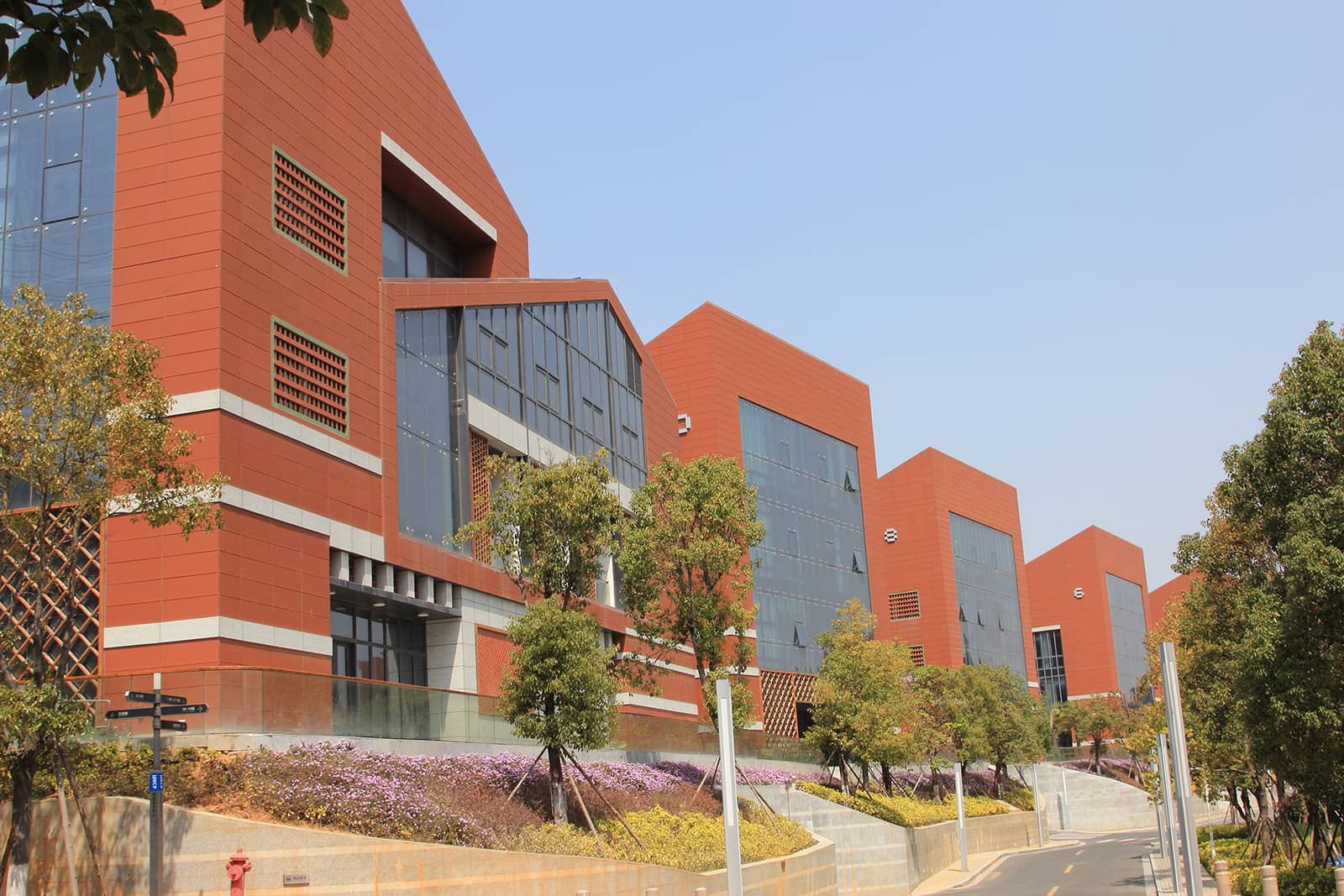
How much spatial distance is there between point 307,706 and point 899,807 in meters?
31.6

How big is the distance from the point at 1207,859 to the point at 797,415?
31772mm

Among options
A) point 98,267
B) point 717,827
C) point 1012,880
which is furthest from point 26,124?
point 1012,880

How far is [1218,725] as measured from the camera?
98.3 feet

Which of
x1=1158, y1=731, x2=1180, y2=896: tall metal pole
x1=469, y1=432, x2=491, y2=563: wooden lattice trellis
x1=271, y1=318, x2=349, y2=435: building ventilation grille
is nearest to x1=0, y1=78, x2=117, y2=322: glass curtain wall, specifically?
x1=271, y1=318, x2=349, y2=435: building ventilation grille

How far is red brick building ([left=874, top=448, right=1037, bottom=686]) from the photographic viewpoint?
260ft

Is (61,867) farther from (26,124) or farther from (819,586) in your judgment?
(819,586)

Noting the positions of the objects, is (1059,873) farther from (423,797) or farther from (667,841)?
(423,797)

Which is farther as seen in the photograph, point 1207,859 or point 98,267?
point 1207,859

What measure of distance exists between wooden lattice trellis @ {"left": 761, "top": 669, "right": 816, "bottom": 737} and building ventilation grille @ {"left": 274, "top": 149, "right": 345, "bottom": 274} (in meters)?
33.9

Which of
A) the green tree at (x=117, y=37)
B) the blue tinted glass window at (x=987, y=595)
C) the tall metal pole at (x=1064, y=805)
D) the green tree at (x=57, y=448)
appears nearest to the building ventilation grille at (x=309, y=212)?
the green tree at (x=57, y=448)

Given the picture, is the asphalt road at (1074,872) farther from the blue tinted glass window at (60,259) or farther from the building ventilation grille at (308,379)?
the blue tinted glass window at (60,259)

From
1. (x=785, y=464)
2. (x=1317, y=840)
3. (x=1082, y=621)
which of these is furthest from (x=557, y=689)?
(x=1082, y=621)

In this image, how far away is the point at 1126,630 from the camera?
110500mm

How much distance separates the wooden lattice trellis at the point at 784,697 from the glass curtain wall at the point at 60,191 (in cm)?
3768
